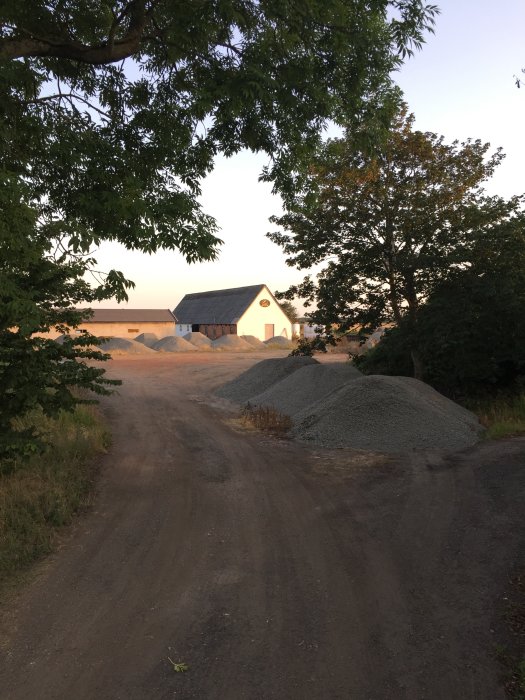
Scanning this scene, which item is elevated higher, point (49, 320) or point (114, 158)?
point (114, 158)

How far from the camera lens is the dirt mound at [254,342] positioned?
48725mm

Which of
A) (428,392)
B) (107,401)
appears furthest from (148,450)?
(428,392)

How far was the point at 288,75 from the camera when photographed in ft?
27.9

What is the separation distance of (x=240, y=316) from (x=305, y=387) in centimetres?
3798

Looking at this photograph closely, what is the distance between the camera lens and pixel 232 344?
4831cm

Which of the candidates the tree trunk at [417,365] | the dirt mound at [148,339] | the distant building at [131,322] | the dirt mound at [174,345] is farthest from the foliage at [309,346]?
the distant building at [131,322]

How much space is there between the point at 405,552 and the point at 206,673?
119 inches

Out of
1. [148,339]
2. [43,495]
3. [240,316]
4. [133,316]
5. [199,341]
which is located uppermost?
[133,316]

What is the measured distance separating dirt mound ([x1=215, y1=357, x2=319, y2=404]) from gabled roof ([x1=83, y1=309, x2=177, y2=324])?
35.8 m

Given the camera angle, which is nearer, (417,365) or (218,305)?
(417,365)

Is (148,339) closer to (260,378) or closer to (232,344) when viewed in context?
(232,344)

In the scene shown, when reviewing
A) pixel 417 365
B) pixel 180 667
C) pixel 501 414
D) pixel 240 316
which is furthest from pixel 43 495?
pixel 240 316

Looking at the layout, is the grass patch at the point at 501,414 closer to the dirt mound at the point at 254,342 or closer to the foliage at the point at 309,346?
the foliage at the point at 309,346

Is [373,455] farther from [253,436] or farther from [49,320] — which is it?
[49,320]
